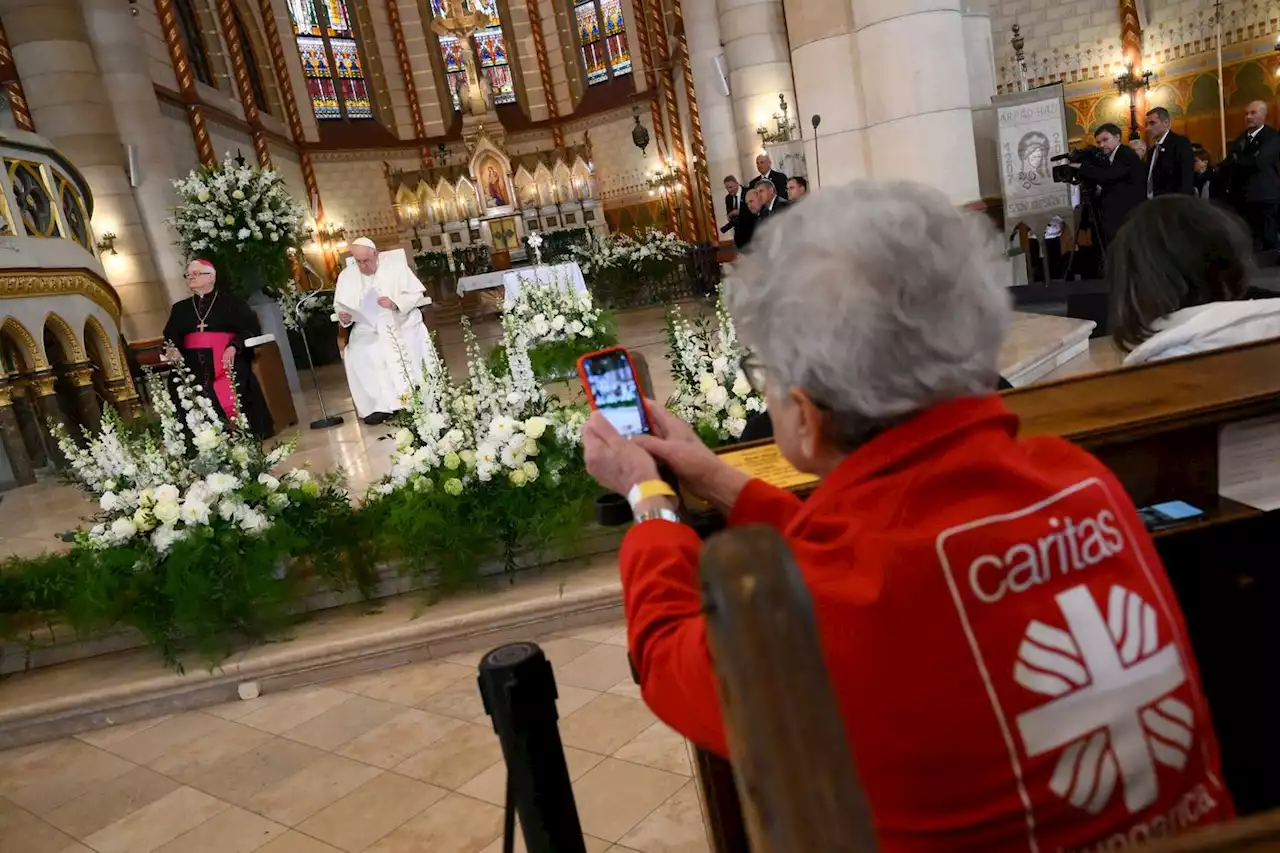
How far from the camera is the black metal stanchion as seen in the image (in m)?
1.44

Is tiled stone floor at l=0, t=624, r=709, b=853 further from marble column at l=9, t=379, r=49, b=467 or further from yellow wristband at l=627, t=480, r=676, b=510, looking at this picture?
marble column at l=9, t=379, r=49, b=467

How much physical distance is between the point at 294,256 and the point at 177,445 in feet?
43.1

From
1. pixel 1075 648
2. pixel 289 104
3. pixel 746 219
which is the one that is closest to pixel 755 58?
pixel 746 219

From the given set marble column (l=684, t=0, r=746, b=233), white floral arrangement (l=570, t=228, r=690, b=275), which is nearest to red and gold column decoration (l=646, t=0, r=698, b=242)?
white floral arrangement (l=570, t=228, r=690, b=275)

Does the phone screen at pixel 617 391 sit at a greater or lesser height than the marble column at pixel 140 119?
lesser

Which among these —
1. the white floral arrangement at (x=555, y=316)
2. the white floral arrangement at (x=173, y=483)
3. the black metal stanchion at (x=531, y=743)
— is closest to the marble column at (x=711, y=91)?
the white floral arrangement at (x=555, y=316)

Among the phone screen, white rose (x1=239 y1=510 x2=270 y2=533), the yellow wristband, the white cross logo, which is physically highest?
the phone screen

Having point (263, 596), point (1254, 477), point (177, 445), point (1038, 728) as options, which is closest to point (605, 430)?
point (1038, 728)

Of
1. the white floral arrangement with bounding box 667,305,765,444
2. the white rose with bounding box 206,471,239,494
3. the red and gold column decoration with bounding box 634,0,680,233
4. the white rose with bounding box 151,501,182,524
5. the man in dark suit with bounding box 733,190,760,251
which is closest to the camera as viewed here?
the white rose with bounding box 151,501,182,524

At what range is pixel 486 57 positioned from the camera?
24141 millimetres

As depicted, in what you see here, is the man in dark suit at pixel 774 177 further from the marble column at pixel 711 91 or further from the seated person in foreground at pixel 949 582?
the seated person in foreground at pixel 949 582

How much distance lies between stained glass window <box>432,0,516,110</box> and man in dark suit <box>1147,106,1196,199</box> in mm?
18842

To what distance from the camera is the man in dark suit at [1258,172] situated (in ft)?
28.6

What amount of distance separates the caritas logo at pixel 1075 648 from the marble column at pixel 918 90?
5.92 metres
